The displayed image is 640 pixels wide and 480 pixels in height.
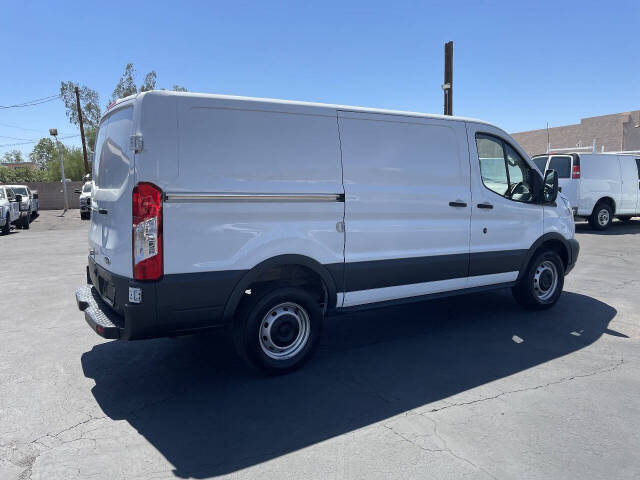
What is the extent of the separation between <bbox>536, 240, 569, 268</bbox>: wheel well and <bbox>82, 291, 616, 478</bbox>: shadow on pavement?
0.71m

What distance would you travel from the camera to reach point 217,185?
380cm

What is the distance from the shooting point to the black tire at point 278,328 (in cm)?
407

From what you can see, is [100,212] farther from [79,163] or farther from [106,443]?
[79,163]

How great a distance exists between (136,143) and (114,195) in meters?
0.52

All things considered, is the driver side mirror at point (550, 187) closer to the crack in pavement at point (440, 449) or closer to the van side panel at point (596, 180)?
the crack in pavement at point (440, 449)

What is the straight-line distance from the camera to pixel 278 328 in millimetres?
4273

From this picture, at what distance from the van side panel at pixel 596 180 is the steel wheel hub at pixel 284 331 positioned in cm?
1231

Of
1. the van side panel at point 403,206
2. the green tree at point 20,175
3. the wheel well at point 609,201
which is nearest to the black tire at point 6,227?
the van side panel at point 403,206

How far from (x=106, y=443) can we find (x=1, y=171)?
89.3 meters

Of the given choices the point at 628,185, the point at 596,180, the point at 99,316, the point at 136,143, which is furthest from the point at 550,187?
the point at 628,185

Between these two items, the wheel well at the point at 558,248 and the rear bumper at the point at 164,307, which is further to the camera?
the wheel well at the point at 558,248

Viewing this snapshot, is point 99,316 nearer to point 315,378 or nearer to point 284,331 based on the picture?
point 284,331

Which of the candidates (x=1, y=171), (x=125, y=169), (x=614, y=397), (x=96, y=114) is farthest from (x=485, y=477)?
(x=1, y=171)

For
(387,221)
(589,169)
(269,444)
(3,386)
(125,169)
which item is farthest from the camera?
(589,169)
